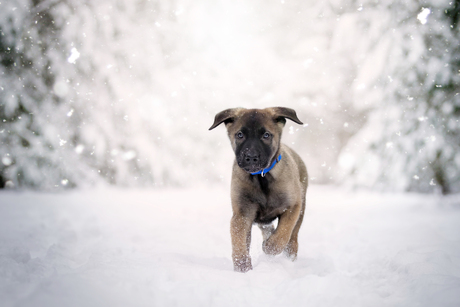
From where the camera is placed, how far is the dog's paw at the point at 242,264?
3.35 m

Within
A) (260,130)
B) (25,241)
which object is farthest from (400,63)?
(25,241)

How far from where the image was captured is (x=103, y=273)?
107 inches

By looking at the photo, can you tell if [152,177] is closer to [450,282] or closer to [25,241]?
[25,241]

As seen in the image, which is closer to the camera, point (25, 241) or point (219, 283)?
point (219, 283)

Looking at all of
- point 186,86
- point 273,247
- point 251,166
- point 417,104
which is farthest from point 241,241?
point 186,86

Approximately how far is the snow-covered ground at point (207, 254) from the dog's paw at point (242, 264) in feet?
0.58

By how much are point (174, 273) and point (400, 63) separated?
6586 mm

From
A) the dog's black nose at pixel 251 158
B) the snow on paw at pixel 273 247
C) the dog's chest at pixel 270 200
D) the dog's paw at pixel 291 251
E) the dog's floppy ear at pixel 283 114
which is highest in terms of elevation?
the dog's floppy ear at pixel 283 114

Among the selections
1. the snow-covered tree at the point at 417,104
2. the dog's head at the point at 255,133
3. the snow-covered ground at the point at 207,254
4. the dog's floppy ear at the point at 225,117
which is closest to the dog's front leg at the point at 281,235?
the snow-covered ground at the point at 207,254

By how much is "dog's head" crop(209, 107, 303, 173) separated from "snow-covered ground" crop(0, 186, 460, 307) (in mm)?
1093

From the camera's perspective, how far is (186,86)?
984cm

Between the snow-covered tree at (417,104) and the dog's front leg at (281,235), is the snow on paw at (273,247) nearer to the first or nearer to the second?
the dog's front leg at (281,235)

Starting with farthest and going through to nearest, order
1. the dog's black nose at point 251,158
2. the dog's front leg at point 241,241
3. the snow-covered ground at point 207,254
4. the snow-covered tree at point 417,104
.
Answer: the snow-covered tree at point 417,104, the dog's front leg at point 241,241, the dog's black nose at point 251,158, the snow-covered ground at point 207,254

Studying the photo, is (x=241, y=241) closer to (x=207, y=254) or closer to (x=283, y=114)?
(x=207, y=254)
